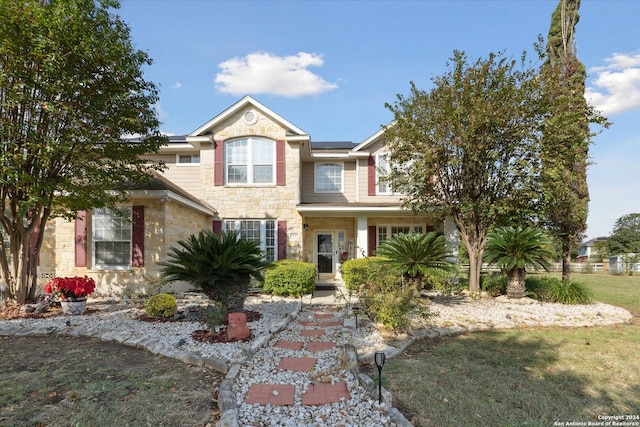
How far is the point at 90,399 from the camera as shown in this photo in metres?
3.55

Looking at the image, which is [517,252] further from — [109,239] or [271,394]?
[109,239]

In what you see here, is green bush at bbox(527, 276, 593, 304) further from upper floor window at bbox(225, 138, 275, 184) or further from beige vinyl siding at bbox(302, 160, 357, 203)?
upper floor window at bbox(225, 138, 275, 184)

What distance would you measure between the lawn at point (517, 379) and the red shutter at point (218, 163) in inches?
369

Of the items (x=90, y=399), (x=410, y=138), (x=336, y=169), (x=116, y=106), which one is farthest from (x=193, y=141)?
(x=90, y=399)

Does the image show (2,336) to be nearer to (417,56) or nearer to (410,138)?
(410,138)

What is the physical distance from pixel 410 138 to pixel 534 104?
3.09 meters

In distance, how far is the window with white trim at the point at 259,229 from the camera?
41.7ft

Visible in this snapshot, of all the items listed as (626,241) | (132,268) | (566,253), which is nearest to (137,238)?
(132,268)

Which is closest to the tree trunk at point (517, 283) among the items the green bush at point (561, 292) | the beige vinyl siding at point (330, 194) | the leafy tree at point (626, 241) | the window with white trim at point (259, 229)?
the green bush at point (561, 292)

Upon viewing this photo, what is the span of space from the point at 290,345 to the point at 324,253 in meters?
8.84


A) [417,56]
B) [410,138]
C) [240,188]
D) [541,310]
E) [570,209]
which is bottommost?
[541,310]

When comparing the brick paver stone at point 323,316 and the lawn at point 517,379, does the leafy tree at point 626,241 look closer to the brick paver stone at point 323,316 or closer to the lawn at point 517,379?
the lawn at point 517,379

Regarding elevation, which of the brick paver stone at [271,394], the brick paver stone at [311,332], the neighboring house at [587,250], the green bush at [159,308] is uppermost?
the green bush at [159,308]

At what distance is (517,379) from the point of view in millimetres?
4090
